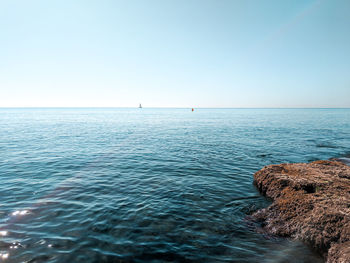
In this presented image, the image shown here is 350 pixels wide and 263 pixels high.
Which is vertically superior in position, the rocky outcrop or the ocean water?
the rocky outcrop

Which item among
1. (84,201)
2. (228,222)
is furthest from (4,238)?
(228,222)

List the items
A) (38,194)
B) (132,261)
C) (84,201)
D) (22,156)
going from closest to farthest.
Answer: (132,261) → (84,201) → (38,194) → (22,156)

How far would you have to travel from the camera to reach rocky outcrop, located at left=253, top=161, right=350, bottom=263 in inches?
226

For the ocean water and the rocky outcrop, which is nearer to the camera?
the rocky outcrop

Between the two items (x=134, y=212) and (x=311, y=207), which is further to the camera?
(x=134, y=212)

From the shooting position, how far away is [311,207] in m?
7.00

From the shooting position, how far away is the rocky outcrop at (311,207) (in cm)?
574

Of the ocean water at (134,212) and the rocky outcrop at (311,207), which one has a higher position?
the rocky outcrop at (311,207)

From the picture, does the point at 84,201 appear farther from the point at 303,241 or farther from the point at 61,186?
the point at 303,241

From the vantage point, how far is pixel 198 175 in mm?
13281

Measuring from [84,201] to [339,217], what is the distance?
10.4 meters

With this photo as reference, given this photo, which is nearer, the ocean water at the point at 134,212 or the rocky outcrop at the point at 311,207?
the rocky outcrop at the point at 311,207

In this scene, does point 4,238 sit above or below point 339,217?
below

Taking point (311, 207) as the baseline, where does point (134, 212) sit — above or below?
below
